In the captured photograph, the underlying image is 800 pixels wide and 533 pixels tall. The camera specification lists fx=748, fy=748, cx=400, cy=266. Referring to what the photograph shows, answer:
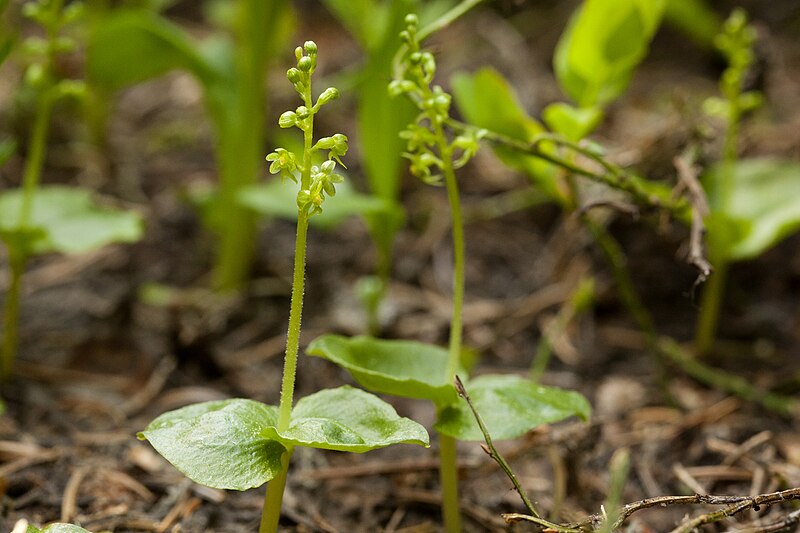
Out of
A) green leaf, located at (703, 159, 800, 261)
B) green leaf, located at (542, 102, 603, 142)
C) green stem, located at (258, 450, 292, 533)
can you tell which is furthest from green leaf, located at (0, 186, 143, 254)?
green leaf, located at (703, 159, 800, 261)

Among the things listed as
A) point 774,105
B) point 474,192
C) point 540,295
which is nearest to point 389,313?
point 540,295

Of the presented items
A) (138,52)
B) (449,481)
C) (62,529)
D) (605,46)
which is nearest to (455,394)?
(449,481)

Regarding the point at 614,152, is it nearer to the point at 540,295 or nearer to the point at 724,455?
the point at 540,295

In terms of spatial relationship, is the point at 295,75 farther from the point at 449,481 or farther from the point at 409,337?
the point at 409,337

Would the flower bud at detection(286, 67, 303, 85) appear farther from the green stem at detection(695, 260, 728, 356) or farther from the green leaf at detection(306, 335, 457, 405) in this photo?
the green stem at detection(695, 260, 728, 356)

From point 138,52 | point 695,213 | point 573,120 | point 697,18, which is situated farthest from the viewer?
point 697,18

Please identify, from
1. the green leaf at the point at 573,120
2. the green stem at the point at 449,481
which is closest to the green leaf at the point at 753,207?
the green leaf at the point at 573,120
